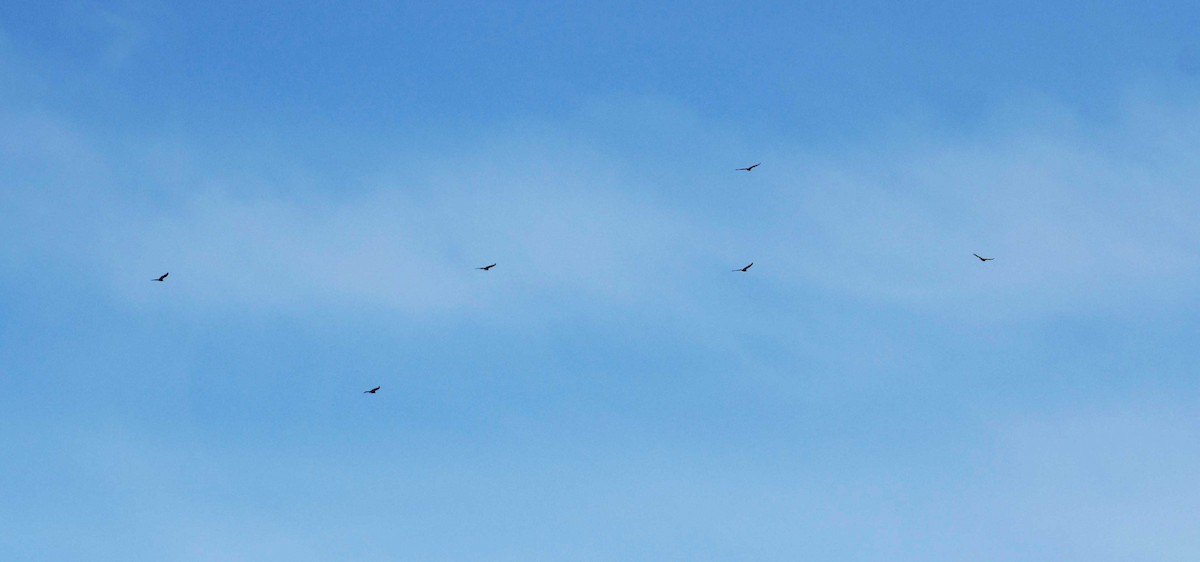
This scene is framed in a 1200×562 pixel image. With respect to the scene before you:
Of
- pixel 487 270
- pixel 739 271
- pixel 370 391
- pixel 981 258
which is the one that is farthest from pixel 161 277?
pixel 981 258

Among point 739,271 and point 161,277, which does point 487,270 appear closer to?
point 739,271

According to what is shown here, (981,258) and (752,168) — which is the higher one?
(752,168)

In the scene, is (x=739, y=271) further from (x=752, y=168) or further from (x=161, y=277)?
(x=161, y=277)

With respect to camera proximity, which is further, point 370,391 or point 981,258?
point 981,258

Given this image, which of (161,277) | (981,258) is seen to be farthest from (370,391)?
(981,258)

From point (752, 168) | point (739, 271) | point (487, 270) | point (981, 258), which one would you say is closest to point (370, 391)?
point (487, 270)

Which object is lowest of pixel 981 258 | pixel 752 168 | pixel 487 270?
pixel 981 258

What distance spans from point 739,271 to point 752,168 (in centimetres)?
2098

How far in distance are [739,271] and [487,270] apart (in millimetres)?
50228

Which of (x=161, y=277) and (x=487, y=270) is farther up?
(x=161, y=277)

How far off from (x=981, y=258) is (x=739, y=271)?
47644 mm

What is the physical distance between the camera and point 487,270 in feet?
438

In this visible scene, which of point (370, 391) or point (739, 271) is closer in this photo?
point (370, 391)

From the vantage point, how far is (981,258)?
5128 inches
